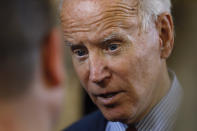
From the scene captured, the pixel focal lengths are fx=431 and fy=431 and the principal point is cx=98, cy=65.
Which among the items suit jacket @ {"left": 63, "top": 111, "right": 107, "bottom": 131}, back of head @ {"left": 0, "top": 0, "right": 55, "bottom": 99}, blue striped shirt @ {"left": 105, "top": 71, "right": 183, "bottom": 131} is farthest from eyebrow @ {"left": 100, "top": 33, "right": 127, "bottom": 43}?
back of head @ {"left": 0, "top": 0, "right": 55, "bottom": 99}

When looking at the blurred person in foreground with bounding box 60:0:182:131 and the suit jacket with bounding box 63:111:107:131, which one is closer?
the blurred person in foreground with bounding box 60:0:182:131

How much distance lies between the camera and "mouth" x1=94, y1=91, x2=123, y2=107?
2.51 metres

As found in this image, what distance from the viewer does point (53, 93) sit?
67.9 inches

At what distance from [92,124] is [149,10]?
3.18ft

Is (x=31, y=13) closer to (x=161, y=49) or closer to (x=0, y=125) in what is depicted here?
(x=0, y=125)

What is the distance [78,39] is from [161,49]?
0.50 m

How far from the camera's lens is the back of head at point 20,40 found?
1566mm

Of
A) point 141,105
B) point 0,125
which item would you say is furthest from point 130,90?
point 0,125

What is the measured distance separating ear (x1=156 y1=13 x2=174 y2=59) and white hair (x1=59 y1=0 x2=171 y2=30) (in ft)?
0.13

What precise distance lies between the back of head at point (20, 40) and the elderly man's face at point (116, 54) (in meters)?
0.86

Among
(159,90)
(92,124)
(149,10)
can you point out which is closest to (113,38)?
(149,10)

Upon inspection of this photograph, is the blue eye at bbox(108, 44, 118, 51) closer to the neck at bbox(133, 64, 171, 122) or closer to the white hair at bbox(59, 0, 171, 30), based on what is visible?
the white hair at bbox(59, 0, 171, 30)

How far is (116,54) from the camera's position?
2.53 m

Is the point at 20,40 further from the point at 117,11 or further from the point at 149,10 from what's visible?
the point at 149,10
